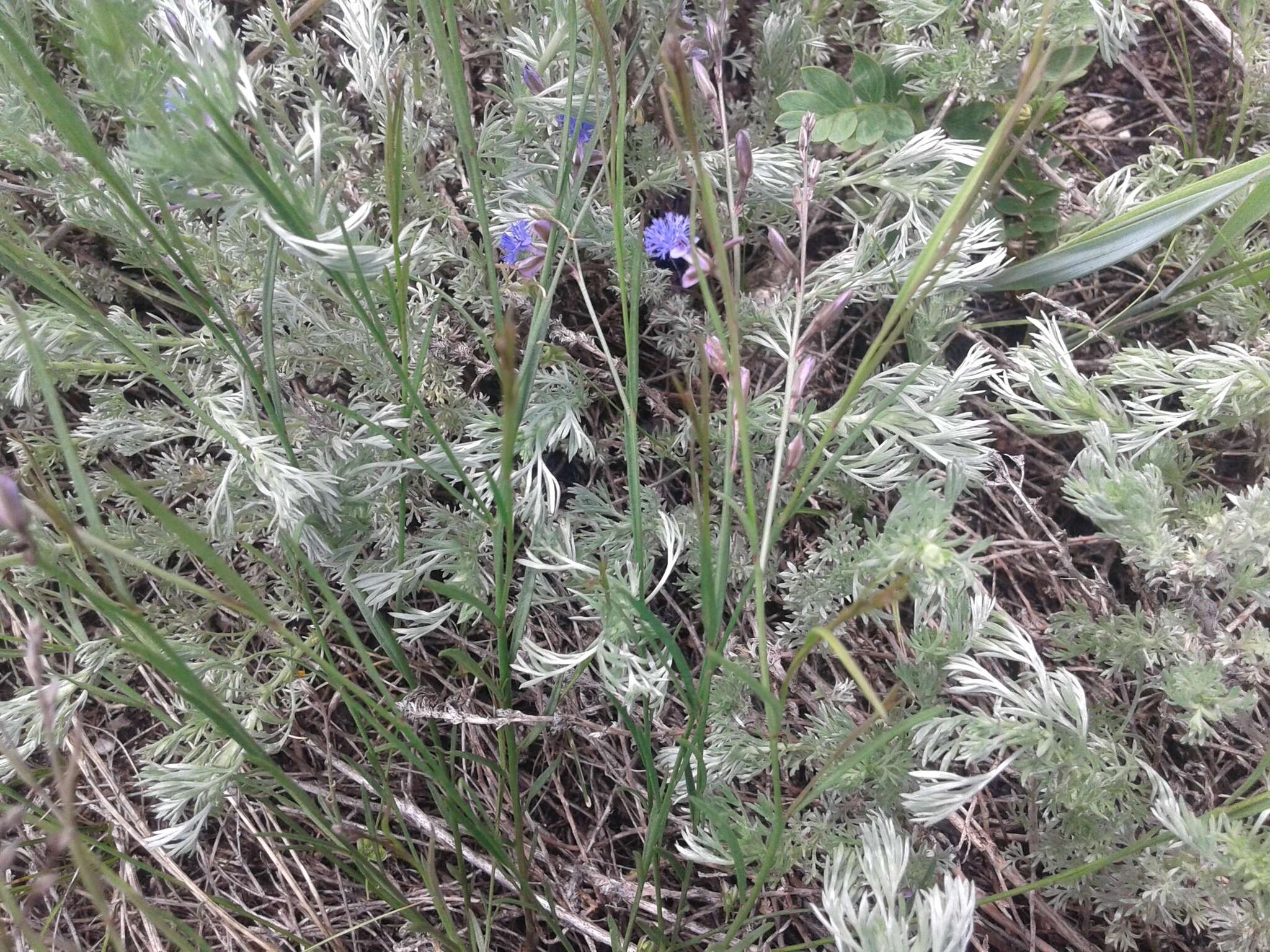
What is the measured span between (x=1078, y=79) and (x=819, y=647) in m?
1.59

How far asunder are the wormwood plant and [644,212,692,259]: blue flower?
0.02 metres

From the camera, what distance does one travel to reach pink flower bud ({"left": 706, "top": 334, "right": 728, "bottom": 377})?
1.20m

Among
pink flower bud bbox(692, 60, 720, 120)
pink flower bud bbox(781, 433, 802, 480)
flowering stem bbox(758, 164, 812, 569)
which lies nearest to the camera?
flowering stem bbox(758, 164, 812, 569)

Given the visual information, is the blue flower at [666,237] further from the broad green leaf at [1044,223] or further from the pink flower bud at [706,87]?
the broad green leaf at [1044,223]

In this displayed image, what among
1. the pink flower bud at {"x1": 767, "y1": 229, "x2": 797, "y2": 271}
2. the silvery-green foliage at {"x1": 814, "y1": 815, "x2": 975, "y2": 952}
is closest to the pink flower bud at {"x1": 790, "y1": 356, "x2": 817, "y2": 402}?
the pink flower bud at {"x1": 767, "y1": 229, "x2": 797, "y2": 271}

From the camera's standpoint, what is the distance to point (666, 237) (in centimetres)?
171

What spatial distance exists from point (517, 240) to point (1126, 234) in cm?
119

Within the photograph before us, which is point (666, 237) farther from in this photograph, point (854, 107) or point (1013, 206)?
point (1013, 206)

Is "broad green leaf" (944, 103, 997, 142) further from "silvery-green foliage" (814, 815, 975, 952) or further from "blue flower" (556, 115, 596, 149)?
"silvery-green foliage" (814, 815, 975, 952)

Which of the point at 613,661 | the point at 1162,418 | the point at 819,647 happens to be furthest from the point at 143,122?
the point at 1162,418

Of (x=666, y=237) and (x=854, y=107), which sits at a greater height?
(x=854, y=107)

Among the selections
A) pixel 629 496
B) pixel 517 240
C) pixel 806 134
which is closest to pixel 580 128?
pixel 517 240

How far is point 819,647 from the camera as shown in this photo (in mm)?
1698

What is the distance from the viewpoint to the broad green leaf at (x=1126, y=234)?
1.52 meters
